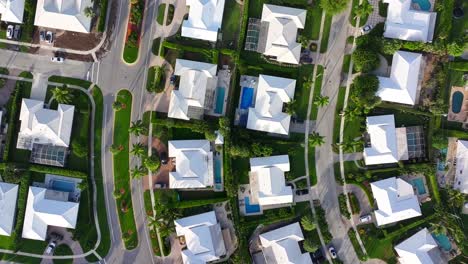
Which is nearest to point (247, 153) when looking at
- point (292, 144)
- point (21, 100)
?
point (292, 144)

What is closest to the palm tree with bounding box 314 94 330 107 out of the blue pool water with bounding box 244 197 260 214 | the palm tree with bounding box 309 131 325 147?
the palm tree with bounding box 309 131 325 147

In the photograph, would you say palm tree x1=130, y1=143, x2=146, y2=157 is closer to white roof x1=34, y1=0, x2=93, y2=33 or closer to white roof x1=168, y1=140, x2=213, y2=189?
white roof x1=168, y1=140, x2=213, y2=189

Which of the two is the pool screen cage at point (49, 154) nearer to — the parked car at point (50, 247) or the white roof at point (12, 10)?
the parked car at point (50, 247)

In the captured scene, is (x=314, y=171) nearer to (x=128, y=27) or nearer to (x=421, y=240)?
(x=421, y=240)

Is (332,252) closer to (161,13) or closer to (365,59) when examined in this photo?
(365,59)

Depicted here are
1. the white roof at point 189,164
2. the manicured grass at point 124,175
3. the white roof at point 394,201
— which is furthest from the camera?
the manicured grass at point 124,175

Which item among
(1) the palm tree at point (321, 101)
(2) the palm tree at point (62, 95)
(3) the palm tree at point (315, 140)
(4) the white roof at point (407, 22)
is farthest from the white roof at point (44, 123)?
(4) the white roof at point (407, 22)
